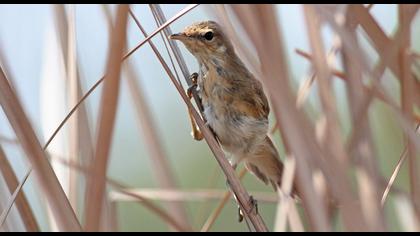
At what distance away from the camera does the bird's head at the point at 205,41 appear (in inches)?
105

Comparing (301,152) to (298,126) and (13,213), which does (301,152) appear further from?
(13,213)

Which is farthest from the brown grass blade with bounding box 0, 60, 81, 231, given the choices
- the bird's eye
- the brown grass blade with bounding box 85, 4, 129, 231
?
the bird's eye

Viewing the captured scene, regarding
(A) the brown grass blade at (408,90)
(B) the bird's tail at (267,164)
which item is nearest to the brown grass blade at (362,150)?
(A) the brown grass blade at (408,90)

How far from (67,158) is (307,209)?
1.11 meters

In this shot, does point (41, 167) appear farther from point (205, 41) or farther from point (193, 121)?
point (205, 41)

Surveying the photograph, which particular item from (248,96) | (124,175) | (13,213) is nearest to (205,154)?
(124,175)

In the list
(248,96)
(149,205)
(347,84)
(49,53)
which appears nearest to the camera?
(347,84)

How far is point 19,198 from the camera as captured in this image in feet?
6.60

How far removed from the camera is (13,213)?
7.43 feet

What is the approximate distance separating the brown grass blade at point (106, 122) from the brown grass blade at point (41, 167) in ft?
0.40

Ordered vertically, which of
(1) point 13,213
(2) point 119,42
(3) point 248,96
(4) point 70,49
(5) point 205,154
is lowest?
(5) point 205,154

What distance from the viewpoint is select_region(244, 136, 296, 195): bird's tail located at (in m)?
3.12

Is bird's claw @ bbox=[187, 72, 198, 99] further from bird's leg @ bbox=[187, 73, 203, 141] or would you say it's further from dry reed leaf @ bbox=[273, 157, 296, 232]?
dry reed leaf @ bbox=[273, 157, 296, 232]

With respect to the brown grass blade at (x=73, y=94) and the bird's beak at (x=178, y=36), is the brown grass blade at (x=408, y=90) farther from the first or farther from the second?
the brown grass blade at (x=73, y=94)
